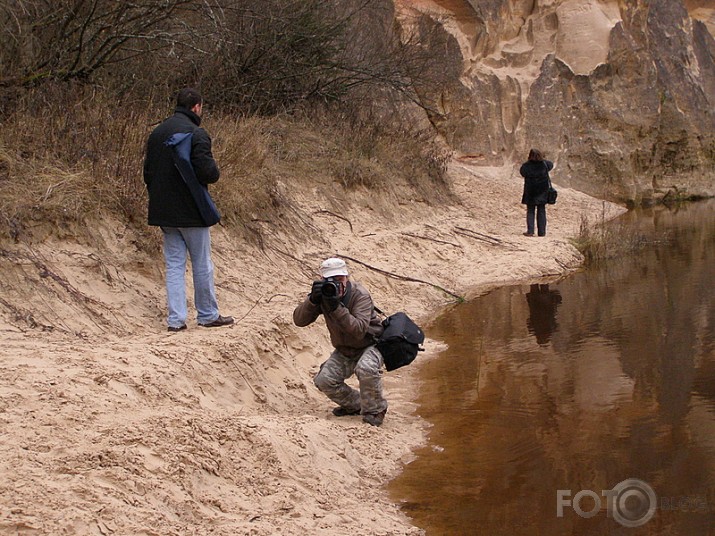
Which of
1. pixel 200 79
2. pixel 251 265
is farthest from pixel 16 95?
pixel 200 79

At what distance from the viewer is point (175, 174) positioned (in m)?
7.14

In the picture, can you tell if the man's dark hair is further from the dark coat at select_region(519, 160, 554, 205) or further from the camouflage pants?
the dark coat at select_region(519, 160, 554, 205)

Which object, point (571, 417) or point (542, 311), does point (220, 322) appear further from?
point (542, 311)

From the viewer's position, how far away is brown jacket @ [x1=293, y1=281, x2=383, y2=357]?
625 centimetres

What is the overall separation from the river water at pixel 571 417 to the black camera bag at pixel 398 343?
615 mm

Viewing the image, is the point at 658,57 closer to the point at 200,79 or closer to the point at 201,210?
the point at 200,79

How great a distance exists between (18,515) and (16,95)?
21.3ft

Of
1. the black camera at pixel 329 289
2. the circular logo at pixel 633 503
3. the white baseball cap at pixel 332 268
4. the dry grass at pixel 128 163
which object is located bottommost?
the circular logo at pixel 633 503

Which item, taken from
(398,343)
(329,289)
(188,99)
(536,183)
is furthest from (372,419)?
(536,183)

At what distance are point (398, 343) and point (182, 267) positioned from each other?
2.02m

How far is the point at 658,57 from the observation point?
26.6m

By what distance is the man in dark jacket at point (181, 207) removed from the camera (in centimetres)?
710

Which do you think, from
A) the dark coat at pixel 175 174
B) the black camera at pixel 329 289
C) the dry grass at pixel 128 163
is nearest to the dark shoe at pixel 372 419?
the black camera at pixel 329 289

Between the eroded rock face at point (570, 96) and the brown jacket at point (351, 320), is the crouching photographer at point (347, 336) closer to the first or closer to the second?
the brown jacket at point (351, 320)
